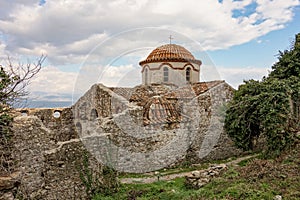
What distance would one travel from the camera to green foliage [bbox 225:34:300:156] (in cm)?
1057

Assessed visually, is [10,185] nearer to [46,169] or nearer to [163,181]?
[46,169]

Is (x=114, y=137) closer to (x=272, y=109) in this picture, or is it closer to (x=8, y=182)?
(x=272, y=109)

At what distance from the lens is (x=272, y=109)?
10.7m

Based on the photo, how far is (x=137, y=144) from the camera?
1231 centimetres

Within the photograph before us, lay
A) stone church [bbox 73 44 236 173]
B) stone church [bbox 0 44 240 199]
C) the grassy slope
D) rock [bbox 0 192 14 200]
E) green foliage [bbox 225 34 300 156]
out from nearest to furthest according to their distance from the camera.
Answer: rock [bbox 0 192 14 200], the grassy slope, stone church [bbox 0 44 240 199], green foliage [bbox 225 34 300 156], stone church [bbox 73 44 236 173]

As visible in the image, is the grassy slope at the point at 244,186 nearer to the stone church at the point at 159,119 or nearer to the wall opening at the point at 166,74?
the stone church at the point at 159,119

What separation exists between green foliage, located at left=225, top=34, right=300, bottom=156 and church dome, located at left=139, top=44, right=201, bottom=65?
21.6ft

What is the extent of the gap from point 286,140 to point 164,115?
5.29m

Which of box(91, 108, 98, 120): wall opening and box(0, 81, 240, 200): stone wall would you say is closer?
box(0, 81, 240, 200): stone wall

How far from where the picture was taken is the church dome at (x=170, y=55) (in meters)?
19.1

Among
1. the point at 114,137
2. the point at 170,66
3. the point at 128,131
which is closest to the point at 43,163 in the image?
the point at 114,137

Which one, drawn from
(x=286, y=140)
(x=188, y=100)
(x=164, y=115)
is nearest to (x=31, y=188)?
(x=164, y=115)

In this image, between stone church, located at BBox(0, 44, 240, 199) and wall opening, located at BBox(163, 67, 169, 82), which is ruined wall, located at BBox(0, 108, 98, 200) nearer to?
stone church, located at BBox(0, 44, 240, 199)

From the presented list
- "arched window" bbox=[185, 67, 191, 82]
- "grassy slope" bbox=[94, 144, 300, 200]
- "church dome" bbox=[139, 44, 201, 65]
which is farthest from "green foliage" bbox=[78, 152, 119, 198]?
"arched window" bbox=[185, 67, 191, 82]
